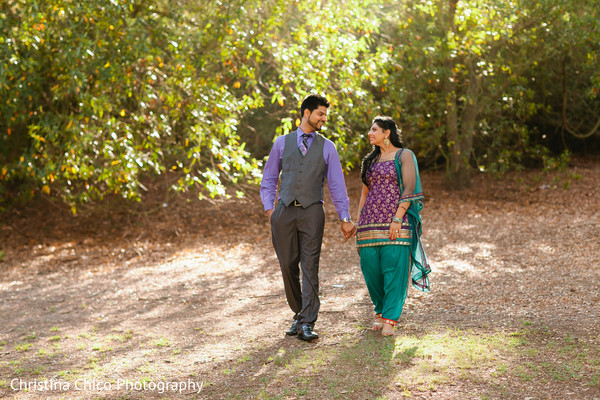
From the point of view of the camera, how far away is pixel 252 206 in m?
13.6

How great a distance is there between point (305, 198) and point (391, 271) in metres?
0.85

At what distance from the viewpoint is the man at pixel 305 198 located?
4598 millimetres

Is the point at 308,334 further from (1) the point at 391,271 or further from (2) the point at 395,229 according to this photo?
(2) the point at 395,229

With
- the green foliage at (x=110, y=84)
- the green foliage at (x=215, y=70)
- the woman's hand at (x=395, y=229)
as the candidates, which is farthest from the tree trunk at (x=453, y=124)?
the woman's hand at (x=395, y=229)

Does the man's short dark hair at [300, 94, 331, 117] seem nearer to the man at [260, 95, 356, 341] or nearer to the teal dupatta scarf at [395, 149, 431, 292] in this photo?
the man at [260, 95, 356, 341]

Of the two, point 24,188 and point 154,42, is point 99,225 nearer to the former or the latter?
point 24,188

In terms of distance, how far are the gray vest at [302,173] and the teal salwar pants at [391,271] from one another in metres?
0.62

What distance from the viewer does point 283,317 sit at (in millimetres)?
5660

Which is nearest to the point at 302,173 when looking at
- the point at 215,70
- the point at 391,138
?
the point at 391,138

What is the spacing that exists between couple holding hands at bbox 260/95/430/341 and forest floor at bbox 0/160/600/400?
0.38m

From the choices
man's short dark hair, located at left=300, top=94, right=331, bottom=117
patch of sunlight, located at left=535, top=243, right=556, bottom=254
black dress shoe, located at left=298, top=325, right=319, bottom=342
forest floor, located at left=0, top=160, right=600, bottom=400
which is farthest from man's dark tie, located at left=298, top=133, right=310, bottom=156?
patch of sunlight, located at left=535, top=243, right=556, bottom=254

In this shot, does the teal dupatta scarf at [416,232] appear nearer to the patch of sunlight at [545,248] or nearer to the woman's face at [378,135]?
the woman's face at [378,135]

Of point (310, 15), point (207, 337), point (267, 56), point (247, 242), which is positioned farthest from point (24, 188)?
point (207, 337)

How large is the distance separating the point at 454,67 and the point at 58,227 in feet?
26.4
